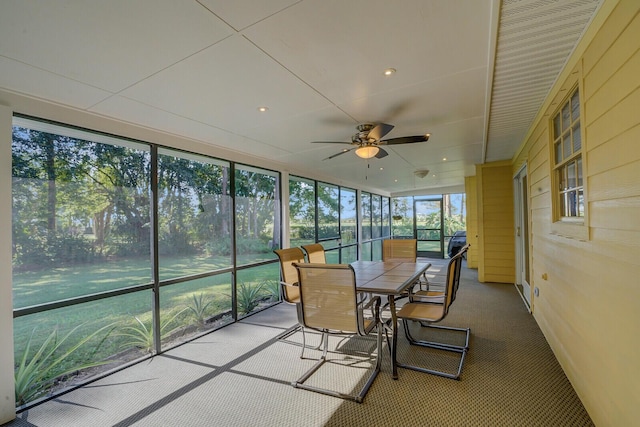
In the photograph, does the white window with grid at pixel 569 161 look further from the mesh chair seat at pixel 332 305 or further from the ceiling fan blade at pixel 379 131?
the mesh chair seat at pixel 332 305

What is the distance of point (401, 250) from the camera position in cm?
441

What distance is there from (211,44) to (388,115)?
1.80 m

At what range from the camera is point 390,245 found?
449 centimetres

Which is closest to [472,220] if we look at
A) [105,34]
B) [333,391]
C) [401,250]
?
[401,250]

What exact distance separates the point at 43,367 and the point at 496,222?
654 cm

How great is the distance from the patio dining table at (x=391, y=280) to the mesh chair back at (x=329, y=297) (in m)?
0.28

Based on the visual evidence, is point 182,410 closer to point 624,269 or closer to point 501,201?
point 624,269

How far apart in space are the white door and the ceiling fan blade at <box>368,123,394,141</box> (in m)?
2.75

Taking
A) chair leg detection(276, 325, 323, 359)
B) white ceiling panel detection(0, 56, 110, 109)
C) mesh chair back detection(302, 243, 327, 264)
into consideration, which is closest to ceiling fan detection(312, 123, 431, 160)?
mesh chair back detection(302, 243, 327, 264)

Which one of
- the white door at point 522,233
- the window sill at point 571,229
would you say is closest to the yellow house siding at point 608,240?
the window sill at point 571,229

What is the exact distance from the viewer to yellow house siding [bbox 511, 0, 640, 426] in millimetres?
1355

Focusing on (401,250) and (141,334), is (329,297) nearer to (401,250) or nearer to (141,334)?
(141,334)

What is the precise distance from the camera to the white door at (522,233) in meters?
4.55

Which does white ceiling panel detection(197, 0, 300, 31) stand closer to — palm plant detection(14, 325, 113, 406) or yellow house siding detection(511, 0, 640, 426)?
yellow house siding detection(511, 0, 640, 426)
